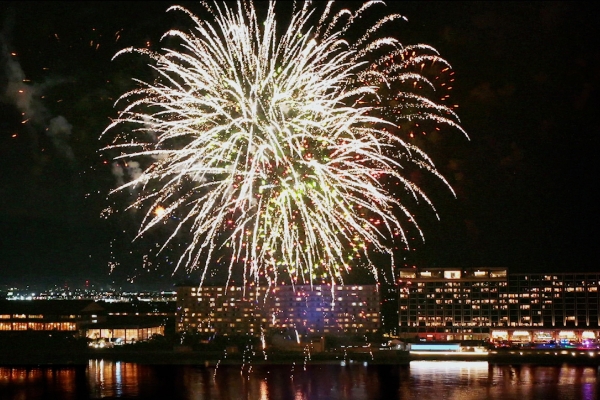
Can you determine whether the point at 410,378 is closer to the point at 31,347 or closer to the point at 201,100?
the point at 201,100

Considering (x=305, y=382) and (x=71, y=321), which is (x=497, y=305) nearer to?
(x=305, y=382)

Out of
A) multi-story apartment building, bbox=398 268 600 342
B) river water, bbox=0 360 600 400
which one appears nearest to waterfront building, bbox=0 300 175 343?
river water, bbox=0 360 600 400

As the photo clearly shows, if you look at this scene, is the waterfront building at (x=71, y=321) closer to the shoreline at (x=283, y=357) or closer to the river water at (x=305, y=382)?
the shoreline at (x=283, y=357)

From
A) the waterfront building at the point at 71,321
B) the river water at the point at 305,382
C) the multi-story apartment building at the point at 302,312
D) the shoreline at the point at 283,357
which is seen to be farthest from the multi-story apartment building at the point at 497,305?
A: the waterfront building at the point at 71,321

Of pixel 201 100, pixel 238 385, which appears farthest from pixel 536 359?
pixel 201 100

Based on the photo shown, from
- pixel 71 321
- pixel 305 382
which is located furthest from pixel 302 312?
pixel 305 382

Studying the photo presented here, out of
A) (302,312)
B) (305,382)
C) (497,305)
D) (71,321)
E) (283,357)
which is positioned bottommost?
(283,357)
